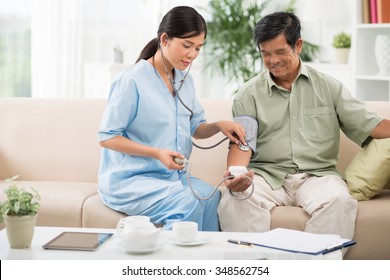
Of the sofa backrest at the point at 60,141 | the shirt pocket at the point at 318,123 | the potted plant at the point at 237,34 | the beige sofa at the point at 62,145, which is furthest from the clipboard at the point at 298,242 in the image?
the potted plant at the point at 237,34

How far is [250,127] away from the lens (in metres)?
2.96

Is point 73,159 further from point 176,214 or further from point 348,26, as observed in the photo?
point 348,26

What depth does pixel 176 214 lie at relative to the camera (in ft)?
8.78

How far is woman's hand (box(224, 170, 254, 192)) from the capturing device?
265cm

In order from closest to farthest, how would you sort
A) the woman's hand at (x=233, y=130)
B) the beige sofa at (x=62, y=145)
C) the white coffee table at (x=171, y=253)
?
the white coffee table at (x=171, y=253) < the woman's hand at (x=233, y=130) < the beige sofa at (x=62, y=145)

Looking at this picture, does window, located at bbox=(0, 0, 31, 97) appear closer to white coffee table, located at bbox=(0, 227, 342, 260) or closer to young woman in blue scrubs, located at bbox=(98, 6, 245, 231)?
young woman in blue scrubs, located at bbox=(98, 6, 245, 231)

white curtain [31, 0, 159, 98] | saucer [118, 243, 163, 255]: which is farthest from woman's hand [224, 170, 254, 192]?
white curtain [31, 0, 159, 98]

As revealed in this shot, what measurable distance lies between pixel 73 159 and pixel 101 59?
2.88 meters

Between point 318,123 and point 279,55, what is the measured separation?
13.2 inches

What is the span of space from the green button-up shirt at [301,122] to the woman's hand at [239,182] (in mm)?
253

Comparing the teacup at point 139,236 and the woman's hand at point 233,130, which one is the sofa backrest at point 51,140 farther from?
the teacup at point 139,236

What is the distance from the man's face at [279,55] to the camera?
2873 millimetres

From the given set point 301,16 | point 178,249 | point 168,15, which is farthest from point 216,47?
point 178,249

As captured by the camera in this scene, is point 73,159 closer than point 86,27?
Yes
